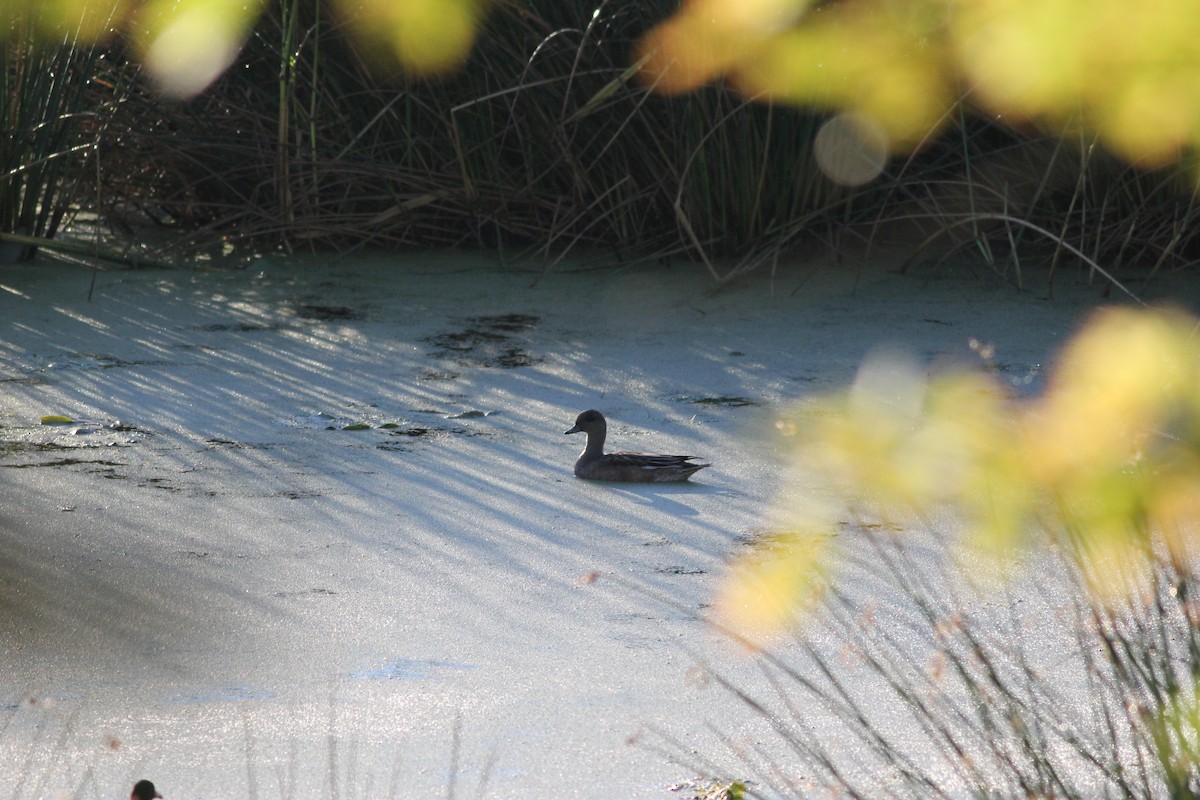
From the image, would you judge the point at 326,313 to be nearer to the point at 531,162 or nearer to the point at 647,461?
the point at 531,162

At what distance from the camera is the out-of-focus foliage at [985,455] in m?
2.01

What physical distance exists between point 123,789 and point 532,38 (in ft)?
11.7

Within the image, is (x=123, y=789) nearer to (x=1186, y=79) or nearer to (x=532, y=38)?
(x=1186, y=79)

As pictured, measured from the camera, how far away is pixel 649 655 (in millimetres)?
2229

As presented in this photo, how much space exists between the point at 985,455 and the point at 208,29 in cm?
309

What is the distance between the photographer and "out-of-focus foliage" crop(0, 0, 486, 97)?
4961 millimetres

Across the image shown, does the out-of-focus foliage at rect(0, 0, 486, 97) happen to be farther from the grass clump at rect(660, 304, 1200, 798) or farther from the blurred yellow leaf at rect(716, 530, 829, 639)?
the blurred yellow leaf at rect(716, 530, 829, 639)

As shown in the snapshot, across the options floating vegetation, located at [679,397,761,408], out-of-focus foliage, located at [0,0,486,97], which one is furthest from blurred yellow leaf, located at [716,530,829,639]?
out-of-focus foliage, located at [0,0,486,97]

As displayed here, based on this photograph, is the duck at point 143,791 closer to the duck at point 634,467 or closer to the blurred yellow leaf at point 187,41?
the duck at point 634,467

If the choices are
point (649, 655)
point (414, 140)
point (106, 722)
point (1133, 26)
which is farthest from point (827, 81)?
point (1133, 26)

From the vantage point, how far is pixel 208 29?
5.12m

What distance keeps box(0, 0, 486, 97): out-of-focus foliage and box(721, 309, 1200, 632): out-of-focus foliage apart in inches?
76.3

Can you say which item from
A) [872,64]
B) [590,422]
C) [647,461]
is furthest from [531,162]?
[647,461]

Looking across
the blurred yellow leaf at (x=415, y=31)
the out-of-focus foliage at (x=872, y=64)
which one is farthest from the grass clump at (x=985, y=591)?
the blurred yellow leaf at (x=415, y=31)
